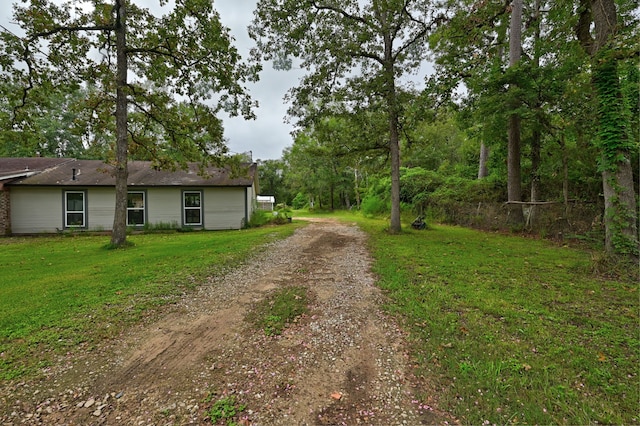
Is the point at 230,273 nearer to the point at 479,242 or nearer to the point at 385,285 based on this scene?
the point at 385,285

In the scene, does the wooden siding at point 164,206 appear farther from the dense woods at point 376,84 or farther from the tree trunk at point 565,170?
the tree trunk at point 565,170

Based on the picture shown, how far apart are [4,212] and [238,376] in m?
16.7

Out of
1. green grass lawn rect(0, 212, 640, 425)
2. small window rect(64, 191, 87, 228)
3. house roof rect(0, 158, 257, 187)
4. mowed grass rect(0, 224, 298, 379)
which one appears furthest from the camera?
small window rect(64, 191, 87, 228)

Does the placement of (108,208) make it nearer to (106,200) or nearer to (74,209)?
(106,200)

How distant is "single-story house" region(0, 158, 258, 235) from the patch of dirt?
9498mm

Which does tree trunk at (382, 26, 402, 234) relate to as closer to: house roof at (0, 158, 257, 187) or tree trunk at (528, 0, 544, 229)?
tree trunk at (528, 0, 544, 229)

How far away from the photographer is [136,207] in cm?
1325

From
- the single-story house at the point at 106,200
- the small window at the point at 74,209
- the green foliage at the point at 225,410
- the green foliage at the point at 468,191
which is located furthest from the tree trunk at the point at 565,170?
the small window at the point at 74,209

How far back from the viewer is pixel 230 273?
546 cm

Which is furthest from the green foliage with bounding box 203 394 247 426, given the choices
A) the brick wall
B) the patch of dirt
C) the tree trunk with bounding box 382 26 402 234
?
the brick wall

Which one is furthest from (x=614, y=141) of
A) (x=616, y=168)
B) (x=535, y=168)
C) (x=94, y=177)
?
(x=94, y=177)

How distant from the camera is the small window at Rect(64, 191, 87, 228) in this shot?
12727 millimetres

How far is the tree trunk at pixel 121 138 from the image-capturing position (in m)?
8.51

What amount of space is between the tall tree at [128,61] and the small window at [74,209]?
5.40 metres
